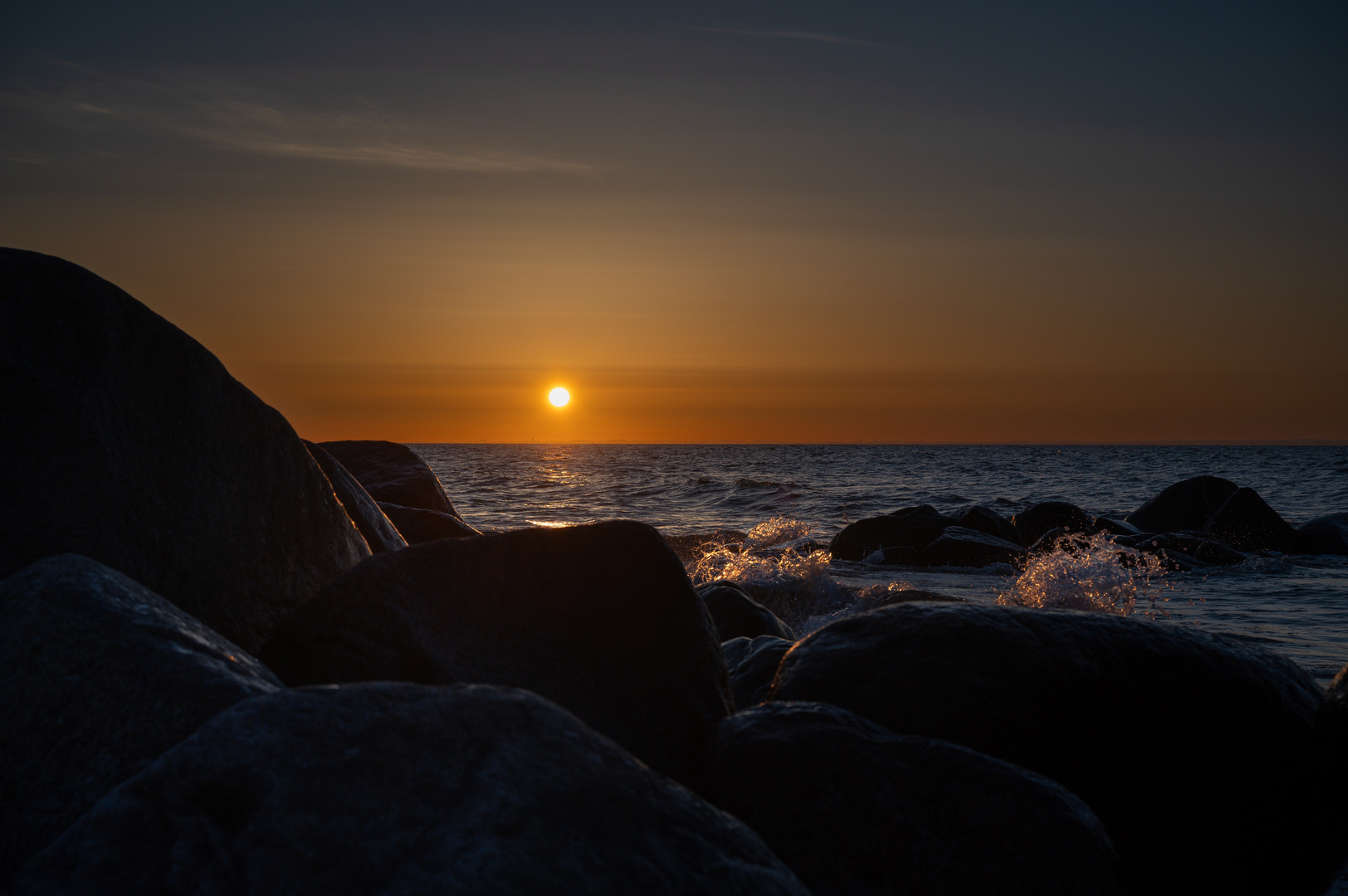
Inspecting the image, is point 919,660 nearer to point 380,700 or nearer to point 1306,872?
point 1306,872

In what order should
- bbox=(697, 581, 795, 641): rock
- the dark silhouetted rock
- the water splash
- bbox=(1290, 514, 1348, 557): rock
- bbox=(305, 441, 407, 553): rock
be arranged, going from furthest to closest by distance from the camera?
the dark silhouetted rock < bbox=(1290, 514, 1348, 557): rock < the water splash < bbox=(697, 581, 795, 641): rock < bbox=(305, 441, 407, 553): rock

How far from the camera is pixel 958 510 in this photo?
2038 centimetres

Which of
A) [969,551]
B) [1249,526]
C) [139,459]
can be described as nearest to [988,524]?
[969,551]

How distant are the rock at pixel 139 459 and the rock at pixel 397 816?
1.63 meters

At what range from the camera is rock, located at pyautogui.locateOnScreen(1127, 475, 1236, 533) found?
14680 mm

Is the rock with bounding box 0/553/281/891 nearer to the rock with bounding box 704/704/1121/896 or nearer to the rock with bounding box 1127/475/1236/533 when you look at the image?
the rock with bounding box 704/704/1121/896

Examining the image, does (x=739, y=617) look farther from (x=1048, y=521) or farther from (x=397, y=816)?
(x=1048, y=521)

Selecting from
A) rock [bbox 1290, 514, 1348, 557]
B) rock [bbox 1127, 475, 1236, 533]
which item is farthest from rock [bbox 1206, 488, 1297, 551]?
rock [bbox 1127, 475, 1236, 533]

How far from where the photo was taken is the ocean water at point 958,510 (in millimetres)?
8977

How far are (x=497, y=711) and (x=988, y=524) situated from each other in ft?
42.1

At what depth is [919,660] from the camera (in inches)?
123

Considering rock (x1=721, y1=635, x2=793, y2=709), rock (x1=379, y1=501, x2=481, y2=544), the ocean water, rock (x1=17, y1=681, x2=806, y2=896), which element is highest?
rock (x1=17, y1=681, x2=806, y2=896)

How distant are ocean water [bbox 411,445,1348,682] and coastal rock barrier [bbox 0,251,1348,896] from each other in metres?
1.19

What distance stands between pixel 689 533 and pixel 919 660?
13.7m
